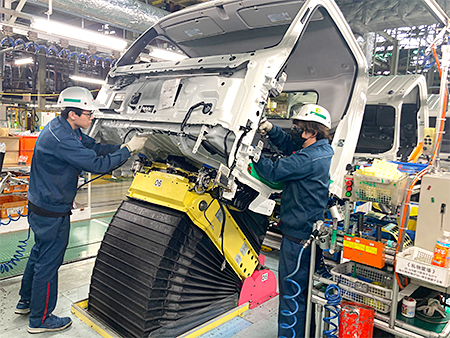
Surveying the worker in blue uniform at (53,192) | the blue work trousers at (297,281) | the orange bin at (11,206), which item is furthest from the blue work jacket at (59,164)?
the orange bin at (11,206)

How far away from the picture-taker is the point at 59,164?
291cm

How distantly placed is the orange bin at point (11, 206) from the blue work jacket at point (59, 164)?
299 cm

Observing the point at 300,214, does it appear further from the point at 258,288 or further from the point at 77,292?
the point at 77,292

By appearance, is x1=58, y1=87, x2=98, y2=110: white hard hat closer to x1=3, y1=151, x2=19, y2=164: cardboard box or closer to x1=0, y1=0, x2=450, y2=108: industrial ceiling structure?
x1=0, y1=0, x2=450, y2=108: industrial ceiling structure

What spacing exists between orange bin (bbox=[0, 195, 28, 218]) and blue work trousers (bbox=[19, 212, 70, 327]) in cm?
300

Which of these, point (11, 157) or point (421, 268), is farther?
point (11, 157)

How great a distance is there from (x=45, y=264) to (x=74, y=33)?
3290 mm

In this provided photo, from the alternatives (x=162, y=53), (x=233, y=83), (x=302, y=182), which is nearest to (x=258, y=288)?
(x=302, y=182)

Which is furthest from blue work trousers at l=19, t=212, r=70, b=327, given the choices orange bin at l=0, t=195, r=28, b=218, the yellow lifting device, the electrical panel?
orange bin at l=0, t=195, r=28, b=218

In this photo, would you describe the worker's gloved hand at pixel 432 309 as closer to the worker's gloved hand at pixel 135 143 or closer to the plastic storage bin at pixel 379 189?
the plastic storage bin at pixel 379 189

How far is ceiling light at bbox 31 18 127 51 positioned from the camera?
14.2 ft

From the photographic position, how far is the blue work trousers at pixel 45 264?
113 inches

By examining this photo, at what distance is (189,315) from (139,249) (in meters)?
0.71

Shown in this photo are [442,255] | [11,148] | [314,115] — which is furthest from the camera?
[11,148]
